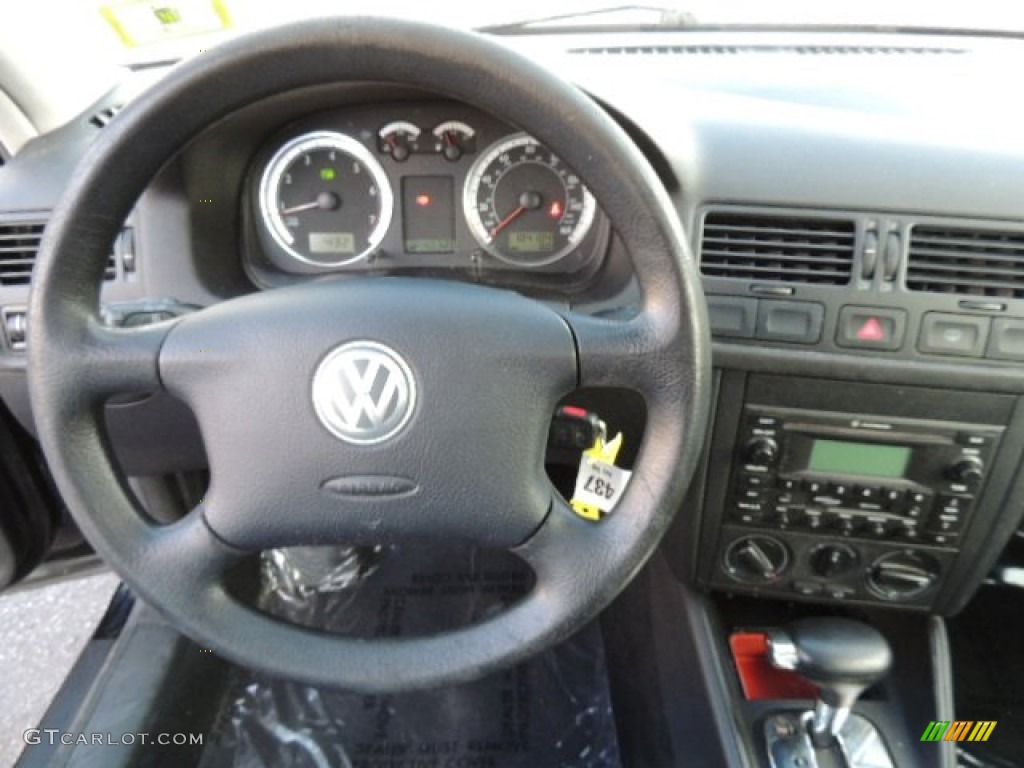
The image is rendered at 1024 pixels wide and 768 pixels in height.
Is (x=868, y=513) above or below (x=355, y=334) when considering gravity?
below

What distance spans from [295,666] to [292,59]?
59cm

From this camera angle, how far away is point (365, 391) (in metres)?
0.82

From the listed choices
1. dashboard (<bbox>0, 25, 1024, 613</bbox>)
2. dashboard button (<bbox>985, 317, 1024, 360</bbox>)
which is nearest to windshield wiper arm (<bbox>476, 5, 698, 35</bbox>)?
dashboard (<bbox>0, 25, 1024, 613</bbox>)

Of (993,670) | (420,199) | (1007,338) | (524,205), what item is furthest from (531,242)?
(993,670)

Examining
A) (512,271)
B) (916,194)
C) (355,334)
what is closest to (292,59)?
(355,334)

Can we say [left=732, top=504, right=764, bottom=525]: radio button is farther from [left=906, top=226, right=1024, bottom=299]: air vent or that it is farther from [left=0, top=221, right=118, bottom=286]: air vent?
[left=0, top=221, right=118, bottom=286]: air vent

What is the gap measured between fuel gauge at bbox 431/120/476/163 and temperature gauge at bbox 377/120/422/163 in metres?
0.03

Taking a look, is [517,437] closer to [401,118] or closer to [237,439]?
[237,439]

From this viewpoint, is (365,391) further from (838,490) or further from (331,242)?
(838,490)

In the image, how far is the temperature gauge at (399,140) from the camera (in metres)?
1.15

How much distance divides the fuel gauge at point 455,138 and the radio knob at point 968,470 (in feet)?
2.54

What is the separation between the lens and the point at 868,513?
1.16m

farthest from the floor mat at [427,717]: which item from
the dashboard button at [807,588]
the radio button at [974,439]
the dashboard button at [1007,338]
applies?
the dashboard button at [1007,338]

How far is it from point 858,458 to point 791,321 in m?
0.22
